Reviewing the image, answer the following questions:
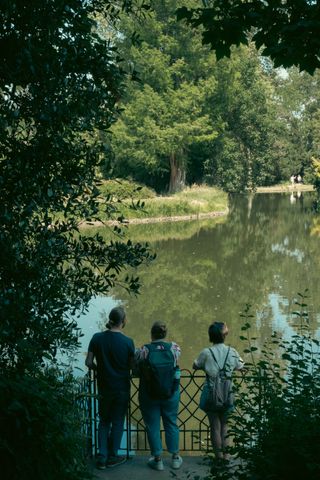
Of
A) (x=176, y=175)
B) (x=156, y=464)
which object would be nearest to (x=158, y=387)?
(x=156, y=464)

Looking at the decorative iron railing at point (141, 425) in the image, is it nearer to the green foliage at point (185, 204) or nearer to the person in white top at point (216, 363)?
the person in white top at point (216, 363)

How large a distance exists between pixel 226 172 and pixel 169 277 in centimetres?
2879

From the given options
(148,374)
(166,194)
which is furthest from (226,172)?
(148,374)

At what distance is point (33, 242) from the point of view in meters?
4.36

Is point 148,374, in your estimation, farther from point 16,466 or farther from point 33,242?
point 16,466

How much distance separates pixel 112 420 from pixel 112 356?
0.67 metres

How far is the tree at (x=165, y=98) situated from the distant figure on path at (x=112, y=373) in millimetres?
39536

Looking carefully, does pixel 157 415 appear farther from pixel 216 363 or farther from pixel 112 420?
pixel 216 363

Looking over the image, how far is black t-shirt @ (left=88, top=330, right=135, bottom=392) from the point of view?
5.99 meters

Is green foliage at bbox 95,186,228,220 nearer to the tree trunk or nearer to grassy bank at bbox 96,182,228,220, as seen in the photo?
grassy bank at bbox 96,182,228,220


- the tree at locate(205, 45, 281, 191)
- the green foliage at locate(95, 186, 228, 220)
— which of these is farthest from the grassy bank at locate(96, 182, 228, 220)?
the tree at locate(205, 45, 281, 191)

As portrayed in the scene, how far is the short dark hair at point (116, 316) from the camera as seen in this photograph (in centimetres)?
594

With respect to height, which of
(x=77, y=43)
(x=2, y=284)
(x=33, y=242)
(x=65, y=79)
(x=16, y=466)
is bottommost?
(x=16, y=466)

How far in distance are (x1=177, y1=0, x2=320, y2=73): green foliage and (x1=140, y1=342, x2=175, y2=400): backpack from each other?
2.58 m
